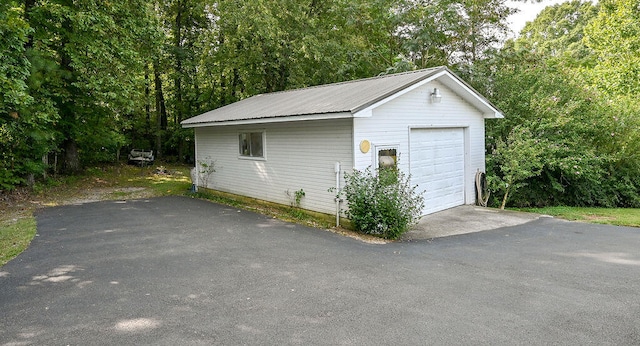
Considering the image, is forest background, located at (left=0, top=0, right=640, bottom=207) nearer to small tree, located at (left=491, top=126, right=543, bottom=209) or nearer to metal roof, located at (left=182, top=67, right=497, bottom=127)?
small tree, located at (left=491, top=126, right=543, bottom=209)

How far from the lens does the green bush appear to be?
7199 mm

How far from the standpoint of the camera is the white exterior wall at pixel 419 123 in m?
7.90

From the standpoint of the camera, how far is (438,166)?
9.72 meters

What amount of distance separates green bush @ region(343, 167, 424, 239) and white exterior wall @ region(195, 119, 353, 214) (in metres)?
0.52

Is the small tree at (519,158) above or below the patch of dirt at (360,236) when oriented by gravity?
above

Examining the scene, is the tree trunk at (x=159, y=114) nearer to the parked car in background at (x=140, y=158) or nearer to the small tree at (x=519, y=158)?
the parked car in background at (x=140, y=158)

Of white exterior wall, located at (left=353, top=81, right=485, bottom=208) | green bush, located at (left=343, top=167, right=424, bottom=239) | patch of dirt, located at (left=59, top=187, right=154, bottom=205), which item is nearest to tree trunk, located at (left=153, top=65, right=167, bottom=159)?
patch of dirt, located at (left=59, top=187, right=154, bottom=205)

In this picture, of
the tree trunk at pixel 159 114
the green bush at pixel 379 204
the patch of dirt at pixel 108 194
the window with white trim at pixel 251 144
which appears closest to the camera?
the green bush at pixel 379 204

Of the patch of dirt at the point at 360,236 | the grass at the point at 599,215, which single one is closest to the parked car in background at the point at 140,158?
the patch of dirt at the point at 360,236

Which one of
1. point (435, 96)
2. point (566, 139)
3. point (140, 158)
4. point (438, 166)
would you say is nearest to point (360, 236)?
point (438, 166)

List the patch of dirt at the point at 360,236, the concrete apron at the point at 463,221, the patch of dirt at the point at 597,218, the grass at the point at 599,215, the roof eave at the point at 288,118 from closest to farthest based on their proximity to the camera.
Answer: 1. the patch of dirt at the point at 360,236
2. the roof eave at the point at 288,118
3. the concrete apron at the point at 463,221
4. the grass at the point at 599,215
5. the patch of dirt at the point at 597,218

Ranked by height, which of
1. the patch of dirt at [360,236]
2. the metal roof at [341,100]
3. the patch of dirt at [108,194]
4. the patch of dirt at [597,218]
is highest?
the metal roof at [341,100]

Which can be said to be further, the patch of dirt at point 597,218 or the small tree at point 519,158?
the small tree at point 519,158

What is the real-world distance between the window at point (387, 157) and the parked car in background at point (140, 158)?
629 inches
